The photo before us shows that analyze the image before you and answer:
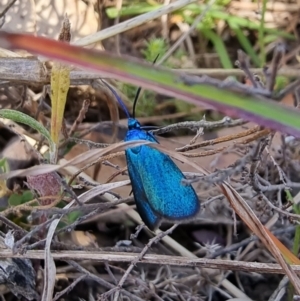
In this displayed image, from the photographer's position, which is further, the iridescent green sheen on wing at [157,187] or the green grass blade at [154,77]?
the iridescent green sheen on wing at [157,187]

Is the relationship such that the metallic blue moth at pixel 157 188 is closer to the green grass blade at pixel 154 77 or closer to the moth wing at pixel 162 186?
the moth wing at pixel 162 186

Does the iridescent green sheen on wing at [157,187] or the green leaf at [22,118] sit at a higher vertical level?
the green leaf at [22,118]

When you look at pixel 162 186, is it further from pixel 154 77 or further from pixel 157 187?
pixel 154 77

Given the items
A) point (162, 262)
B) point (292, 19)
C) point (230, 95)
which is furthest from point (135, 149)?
point (292, 19)

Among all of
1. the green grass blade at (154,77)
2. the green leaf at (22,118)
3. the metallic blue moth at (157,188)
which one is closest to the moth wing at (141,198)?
the metallic blue moth at (157,188)

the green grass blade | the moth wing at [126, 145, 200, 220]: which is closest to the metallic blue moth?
the moth wing at [126, 145, 200, 220]

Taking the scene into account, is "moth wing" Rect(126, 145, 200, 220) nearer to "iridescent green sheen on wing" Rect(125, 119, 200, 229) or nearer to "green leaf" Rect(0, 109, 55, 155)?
"iridescent green sheen on wing" Rect(125, 119, 200, 229)

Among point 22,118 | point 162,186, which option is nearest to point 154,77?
point 162,186

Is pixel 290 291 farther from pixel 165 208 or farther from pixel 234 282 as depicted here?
pixel 165 208
